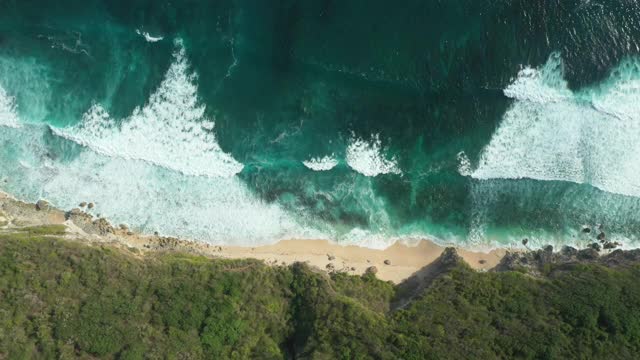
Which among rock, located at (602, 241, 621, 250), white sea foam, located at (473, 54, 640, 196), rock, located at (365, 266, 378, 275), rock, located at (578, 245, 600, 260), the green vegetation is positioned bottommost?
the green vegetation

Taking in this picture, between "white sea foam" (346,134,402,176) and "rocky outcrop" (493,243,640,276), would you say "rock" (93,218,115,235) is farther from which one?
"rocky outcrop" (493,243,640,276)

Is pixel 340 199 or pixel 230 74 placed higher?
pixel 230 74

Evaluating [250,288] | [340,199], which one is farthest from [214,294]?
[340,199]

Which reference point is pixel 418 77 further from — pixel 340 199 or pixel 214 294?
pixel 214 294

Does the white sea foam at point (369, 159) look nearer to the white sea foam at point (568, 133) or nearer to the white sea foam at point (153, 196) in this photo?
the white sea foam at point (153, 196)

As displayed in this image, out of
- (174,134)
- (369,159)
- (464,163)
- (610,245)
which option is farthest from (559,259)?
(174,134)

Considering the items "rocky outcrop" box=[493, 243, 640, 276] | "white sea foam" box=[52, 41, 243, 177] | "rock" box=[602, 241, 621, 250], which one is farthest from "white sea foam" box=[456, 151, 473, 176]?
"white sea foam" box=[52, 41, 243, 177]

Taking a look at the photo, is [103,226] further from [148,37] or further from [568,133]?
[568,133]
